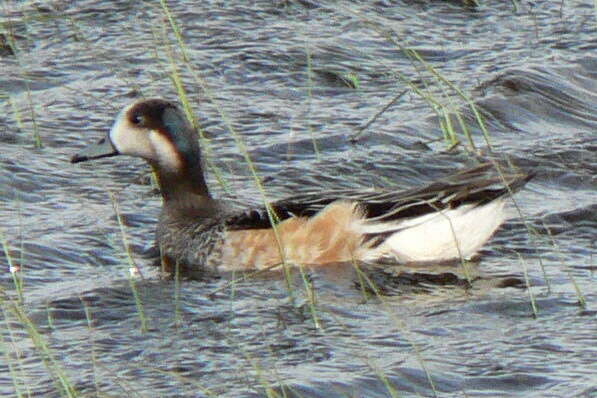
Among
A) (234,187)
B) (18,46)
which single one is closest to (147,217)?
(234,187)

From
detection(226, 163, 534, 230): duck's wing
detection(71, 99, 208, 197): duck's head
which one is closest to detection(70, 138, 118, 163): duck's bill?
detection(71, 99, 208, 197): duck's head

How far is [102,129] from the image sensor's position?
968 cm

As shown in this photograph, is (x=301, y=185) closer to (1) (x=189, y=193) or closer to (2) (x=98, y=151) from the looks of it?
(1) (x=189, y=193)

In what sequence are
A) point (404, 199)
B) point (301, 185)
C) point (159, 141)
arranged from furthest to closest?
point (301, 185), point (159, 141), point (404, 199)

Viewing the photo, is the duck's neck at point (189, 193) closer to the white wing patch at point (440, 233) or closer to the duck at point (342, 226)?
the duck at point (342, 226)

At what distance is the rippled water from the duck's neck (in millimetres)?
190

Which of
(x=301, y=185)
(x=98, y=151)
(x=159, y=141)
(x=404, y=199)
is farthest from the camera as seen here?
(x=301, y=185)

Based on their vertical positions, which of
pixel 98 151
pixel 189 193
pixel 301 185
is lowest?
pixel 301 185

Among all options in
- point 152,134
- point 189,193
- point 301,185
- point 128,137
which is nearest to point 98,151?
point 128,137

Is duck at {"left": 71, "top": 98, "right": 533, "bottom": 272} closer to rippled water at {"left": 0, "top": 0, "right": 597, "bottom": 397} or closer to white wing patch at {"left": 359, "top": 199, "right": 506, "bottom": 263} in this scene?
white wing patch at {"left": 359, "top": 199, "right": 506, "bottom": 263}

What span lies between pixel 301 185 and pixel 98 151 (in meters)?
1.20

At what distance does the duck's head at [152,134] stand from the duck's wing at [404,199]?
1.58 ft

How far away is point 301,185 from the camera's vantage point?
9086 mm

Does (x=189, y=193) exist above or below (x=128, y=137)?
below
